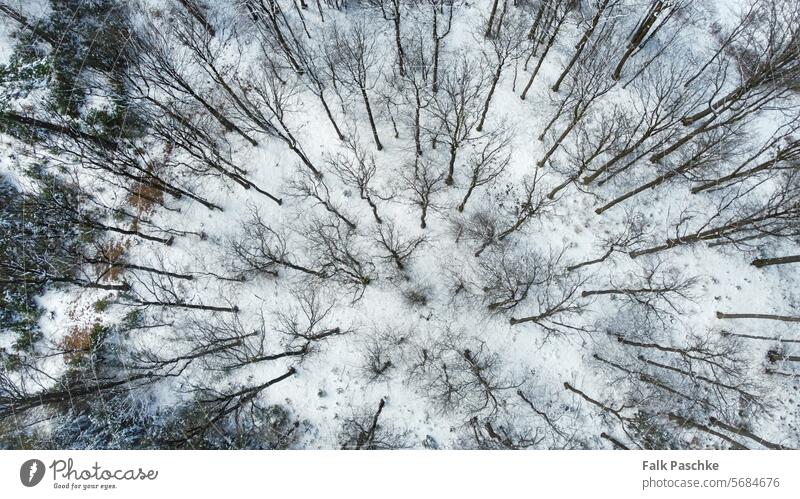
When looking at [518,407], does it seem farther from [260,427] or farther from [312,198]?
[312,198]

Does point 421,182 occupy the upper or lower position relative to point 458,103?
lower

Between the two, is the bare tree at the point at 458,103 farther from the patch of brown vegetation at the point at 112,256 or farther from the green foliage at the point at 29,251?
the green foliage at the point at 29,251

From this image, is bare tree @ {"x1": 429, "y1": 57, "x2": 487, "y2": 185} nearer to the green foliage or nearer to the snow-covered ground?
the snow-covered ground

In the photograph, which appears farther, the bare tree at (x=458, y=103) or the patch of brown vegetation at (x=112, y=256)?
the bare tree at (x=458, y=103)
